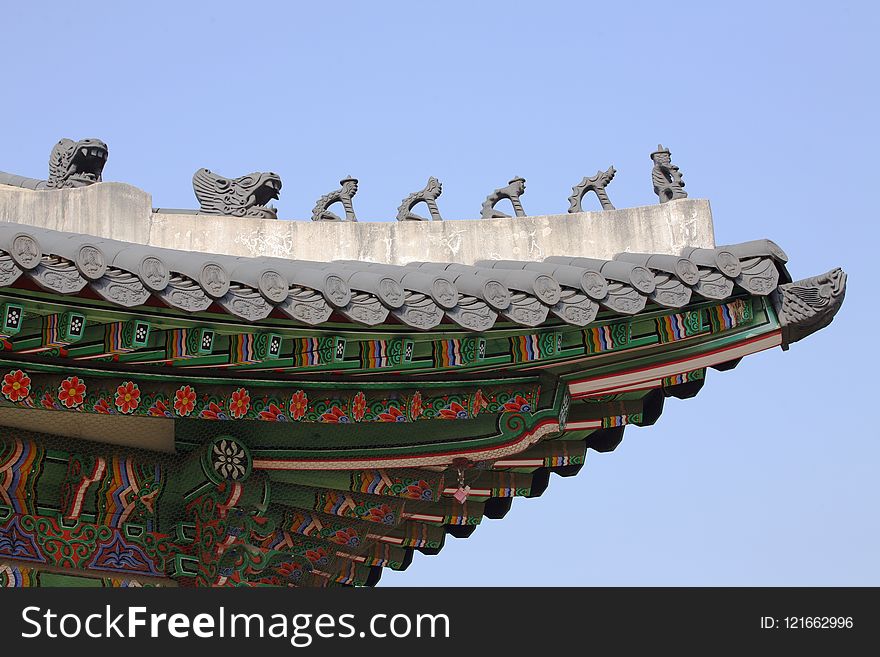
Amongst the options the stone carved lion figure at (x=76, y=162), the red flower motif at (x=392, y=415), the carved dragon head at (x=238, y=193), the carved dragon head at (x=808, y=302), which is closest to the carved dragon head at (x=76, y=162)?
the stone carved lion figure at (x=76, y=162)

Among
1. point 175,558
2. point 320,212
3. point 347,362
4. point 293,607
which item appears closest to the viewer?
point 293,607

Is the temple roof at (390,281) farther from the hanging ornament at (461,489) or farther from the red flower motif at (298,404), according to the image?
the hanging ornament at (461,489)

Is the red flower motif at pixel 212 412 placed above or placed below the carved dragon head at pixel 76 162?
below

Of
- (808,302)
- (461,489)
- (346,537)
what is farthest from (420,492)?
(808,302)

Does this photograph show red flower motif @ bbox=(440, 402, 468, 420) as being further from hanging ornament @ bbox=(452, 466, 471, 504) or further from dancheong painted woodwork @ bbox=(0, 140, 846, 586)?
hanging ornament @ bbox=(452, 466, 471, 504)

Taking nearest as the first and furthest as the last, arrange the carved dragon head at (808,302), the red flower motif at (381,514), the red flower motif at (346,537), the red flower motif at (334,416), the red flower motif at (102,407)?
the red flower motif at (102,407) → the red flower motif at (334,416) → the carved dragon head at (808,302) → the red flower motif at (381,514) → the red flower motif at (346,537)

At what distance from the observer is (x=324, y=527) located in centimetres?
864

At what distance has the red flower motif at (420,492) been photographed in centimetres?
848

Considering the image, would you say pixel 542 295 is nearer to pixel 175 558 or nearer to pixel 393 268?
pixel 393 268

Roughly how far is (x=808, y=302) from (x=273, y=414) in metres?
2.61

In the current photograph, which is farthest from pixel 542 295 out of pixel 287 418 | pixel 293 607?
pixel 293 607

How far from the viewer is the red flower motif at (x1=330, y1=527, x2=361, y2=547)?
870 centimetres

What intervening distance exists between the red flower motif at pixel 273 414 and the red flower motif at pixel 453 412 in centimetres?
81

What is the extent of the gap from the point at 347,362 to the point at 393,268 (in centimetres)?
48
